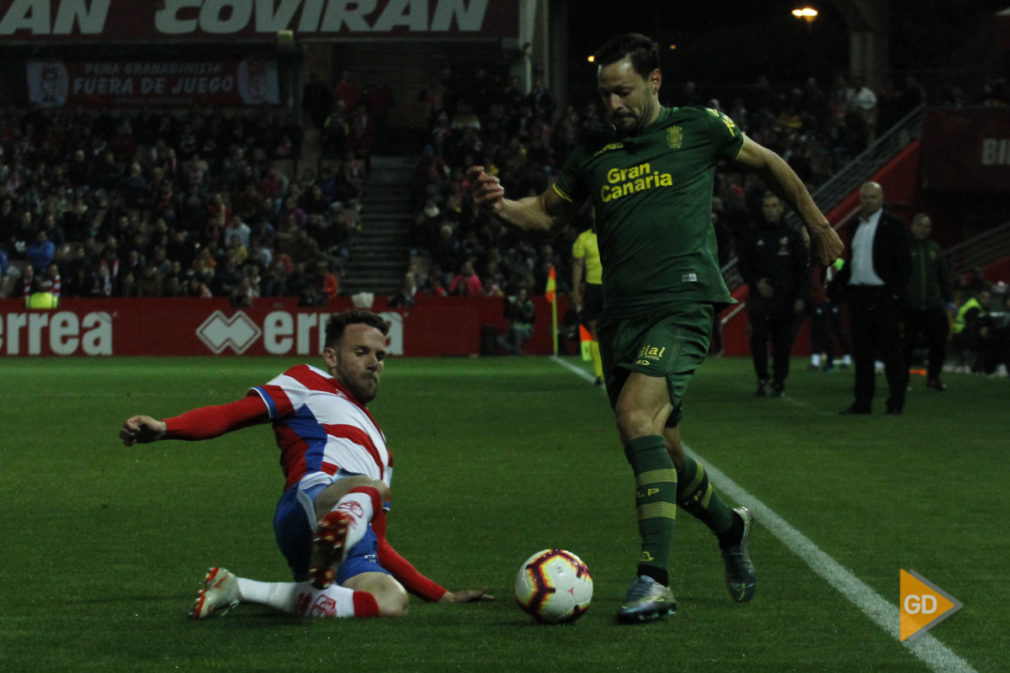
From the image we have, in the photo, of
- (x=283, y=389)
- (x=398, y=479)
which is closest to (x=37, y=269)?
(x=398, y=479)

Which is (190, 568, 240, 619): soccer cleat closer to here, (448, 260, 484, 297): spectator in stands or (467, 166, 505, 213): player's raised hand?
(467, 166, 505, 213): player's raised hand

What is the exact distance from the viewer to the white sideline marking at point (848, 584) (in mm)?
4777

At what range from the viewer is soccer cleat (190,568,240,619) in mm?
5340

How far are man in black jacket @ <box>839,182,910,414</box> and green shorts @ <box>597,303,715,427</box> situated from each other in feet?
26.5

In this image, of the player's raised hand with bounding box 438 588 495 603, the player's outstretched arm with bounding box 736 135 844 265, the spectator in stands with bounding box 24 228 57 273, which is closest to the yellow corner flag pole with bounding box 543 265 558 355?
the spectator in stands with bounding box 24 228 57 273

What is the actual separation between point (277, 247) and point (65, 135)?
7.48 metres

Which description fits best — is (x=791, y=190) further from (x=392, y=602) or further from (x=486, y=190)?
(x=392, y=602)

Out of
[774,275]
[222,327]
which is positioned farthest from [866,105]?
[774,275]

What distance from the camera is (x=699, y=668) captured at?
464cm

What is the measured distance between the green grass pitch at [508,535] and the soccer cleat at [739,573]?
90 mm

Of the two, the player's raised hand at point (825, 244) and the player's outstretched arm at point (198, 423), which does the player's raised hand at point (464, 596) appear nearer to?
the player's outstretched arm at point (198, 423)

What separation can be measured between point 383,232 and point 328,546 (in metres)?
29.6

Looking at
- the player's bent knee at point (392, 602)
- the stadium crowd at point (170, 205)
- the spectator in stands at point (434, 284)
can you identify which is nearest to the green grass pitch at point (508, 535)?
the player's bent knee at point (392, 602)

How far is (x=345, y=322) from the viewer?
573cm
